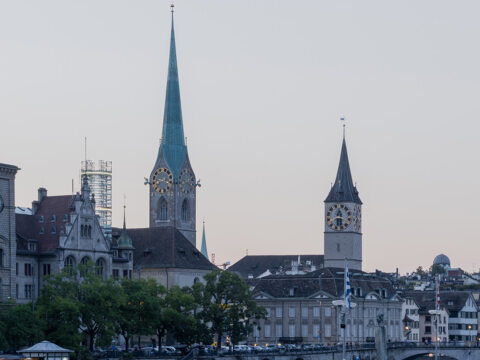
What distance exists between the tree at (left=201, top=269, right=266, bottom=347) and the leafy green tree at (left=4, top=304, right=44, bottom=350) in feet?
106

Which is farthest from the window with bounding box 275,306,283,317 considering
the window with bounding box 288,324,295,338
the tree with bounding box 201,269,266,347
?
the tree with bounding box 201,269,266,347

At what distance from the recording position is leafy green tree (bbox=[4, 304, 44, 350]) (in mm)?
118000

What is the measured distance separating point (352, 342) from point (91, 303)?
217ft

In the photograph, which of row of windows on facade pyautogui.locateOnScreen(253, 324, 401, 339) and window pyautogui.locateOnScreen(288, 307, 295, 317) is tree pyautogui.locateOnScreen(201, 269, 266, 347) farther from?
window pyautogui.locateOnScreen(288, 307, 295, 317)

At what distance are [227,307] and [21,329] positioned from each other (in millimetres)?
37176

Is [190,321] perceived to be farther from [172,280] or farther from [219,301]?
[172,280]

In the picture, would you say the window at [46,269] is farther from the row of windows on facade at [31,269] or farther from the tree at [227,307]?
the tree at [227,307]

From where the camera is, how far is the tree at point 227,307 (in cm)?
14938

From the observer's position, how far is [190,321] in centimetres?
14125

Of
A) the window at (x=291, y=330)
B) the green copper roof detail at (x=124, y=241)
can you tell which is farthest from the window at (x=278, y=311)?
the green copper roof detail at (x=124, y=241)

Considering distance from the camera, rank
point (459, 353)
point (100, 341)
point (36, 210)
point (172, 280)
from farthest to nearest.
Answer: point (459, 353)
point (172, 280)
point (36, 210)
point (100, 341)

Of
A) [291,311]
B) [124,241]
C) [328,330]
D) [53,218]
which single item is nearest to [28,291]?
[53,218]

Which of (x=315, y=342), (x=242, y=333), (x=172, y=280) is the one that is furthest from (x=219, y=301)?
(x=315, y=342)

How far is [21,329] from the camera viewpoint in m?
118
